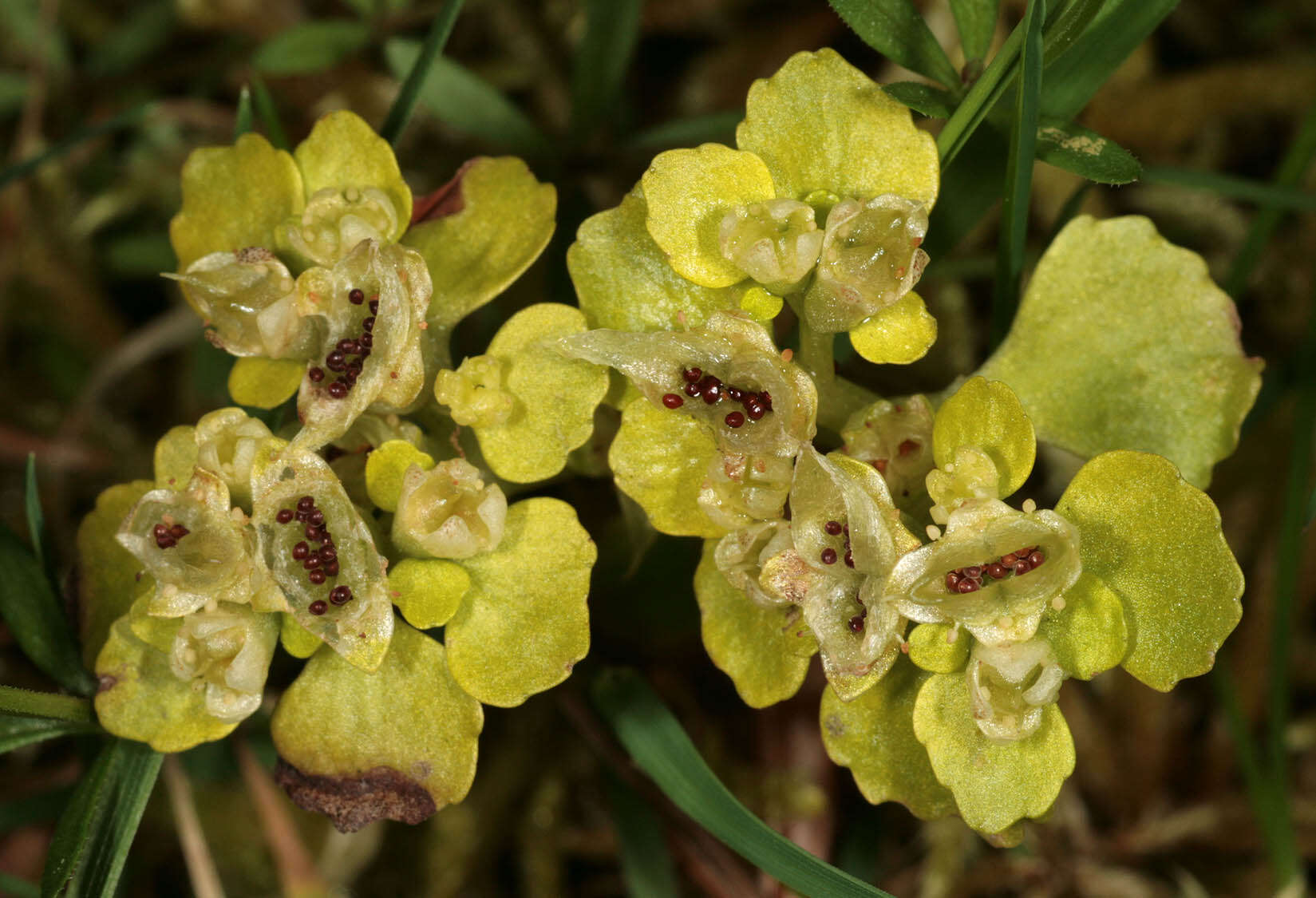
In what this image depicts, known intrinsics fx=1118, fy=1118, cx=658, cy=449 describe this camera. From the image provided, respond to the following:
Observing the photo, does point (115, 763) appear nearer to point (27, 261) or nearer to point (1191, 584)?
point (1191, 584)

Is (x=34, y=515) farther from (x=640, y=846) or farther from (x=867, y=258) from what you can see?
(x=867, y=258)

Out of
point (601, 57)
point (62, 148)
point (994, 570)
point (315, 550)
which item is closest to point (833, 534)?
point (994, 570)

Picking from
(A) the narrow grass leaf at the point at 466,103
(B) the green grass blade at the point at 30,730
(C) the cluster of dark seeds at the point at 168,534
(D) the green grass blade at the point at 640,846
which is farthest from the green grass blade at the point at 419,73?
(D) the green grass blade at the point at 640,846

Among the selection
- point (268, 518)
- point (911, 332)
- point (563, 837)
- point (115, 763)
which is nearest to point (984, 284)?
point (911, 332)

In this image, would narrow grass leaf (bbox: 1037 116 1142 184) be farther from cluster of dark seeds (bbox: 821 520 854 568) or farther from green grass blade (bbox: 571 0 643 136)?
green grass blade (bbox: 571 0 643 136)

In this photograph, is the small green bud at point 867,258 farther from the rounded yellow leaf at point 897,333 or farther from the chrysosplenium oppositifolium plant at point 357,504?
the chrysosplenium oppositifolium plant at point 357,504

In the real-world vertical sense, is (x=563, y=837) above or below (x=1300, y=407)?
below
